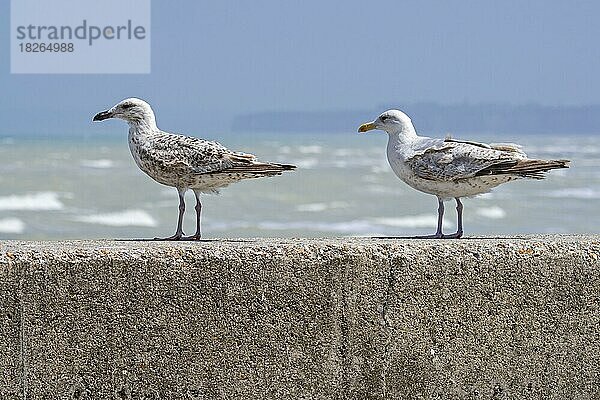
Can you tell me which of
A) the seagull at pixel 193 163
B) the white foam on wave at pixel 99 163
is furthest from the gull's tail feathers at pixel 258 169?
the white foam on wave at pixel 99 163

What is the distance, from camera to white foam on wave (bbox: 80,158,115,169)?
1807 centimetres

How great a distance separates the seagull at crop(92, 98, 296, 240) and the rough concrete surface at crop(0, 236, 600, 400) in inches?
10.3

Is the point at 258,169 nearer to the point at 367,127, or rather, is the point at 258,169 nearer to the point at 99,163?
the point at 367,127

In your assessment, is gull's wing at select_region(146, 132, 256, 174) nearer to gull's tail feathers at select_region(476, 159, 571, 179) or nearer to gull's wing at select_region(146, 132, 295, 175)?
gull's wing at select_region(146, 132, 295, 175)

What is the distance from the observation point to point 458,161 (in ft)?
11.9

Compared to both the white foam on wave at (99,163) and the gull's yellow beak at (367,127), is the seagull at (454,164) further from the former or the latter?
the white foam on wave at (99,163)

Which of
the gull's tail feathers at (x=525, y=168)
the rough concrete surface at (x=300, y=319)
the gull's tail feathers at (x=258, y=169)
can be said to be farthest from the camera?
the gull's tail feathers at (x=525, y=168)

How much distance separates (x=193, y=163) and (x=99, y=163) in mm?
15512

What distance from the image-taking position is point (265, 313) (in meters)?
3.22

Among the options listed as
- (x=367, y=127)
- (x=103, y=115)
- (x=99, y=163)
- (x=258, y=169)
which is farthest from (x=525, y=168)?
(x=99, y=163)

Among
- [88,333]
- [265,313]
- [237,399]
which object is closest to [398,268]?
[265,313]

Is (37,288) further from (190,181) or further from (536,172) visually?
(536,172)

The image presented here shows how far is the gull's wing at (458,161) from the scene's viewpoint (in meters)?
3.60

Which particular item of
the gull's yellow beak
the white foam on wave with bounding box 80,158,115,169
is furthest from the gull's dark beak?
the white foam on wave with bounding box 80,158,115,169
